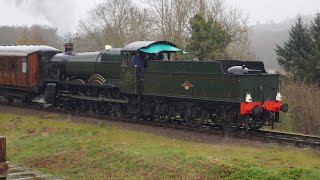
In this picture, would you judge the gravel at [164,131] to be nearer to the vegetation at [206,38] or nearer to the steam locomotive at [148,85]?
the steam locomotive at [148,85]

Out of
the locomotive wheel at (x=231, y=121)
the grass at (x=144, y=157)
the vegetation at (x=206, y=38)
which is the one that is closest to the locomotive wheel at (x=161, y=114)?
the grass at (x=144, y=157)

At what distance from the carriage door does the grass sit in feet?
7.22

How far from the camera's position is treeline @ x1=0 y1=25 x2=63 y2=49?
202ft

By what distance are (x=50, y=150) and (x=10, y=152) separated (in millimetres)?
1290

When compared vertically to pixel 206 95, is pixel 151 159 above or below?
below

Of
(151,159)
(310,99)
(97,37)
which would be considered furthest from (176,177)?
(97,37)

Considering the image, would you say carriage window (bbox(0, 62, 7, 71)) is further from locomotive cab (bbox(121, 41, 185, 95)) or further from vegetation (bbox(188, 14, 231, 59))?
vegetation (bbox(188, 14, 231, 59))

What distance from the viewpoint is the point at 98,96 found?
20.0 metres

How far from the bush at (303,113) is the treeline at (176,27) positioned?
252 inches

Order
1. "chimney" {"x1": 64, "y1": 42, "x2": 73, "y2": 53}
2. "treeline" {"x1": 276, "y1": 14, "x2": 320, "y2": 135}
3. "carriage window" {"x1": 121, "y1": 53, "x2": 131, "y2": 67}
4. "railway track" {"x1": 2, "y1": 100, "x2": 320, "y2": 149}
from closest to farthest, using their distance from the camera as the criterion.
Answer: "railway track" {"x1": 2, "y1": 100, "x2": 320, "y2": 149} → "carriage window" {"x1": 121, "y1": 53, "x2": 131, "y2": 67} → "treeline" {"x1": 276, "y1": 14, "x2": 320, "y2": 135} → "chimney" {"x1": 64, "y1": 42, "x2": 73, "y2": 53}

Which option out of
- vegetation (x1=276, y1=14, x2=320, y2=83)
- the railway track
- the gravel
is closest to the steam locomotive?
the railway track

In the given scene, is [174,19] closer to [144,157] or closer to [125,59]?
[125,59]

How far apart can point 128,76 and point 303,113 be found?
29.7ft

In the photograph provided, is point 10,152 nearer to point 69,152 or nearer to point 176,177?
point 69,152
